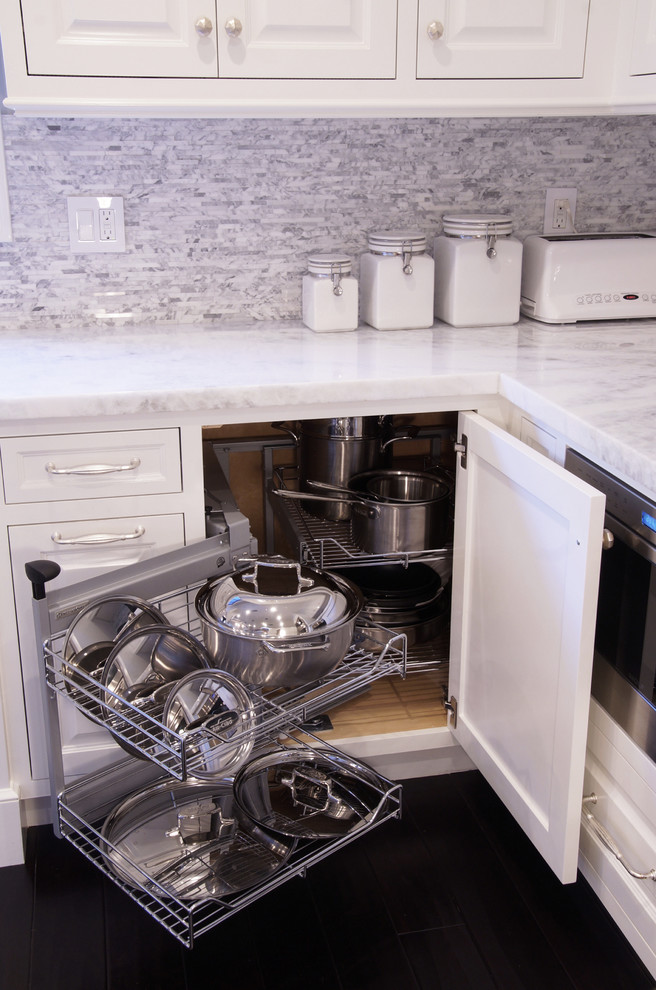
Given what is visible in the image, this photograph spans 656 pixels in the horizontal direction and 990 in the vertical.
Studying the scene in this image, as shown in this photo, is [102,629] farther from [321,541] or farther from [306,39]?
[306,39]

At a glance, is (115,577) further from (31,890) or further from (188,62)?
(188,62)

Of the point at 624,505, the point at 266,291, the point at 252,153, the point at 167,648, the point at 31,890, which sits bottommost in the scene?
the point at 31,890

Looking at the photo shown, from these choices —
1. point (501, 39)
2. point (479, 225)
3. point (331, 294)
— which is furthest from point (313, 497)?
point (501, 39)

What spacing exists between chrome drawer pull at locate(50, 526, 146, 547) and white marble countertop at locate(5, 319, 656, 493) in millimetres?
198

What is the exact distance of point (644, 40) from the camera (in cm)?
185

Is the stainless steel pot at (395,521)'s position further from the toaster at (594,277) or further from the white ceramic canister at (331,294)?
the toaster at (594,277)

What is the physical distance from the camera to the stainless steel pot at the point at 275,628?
1512 millimetres

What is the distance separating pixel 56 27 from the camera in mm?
1697

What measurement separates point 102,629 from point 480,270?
3.74ft

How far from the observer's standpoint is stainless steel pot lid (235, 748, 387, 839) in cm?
170

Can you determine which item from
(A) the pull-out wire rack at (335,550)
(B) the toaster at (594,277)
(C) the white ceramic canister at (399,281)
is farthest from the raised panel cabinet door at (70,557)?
(B) the toaster at (594,277)

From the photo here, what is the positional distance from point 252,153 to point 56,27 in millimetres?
539

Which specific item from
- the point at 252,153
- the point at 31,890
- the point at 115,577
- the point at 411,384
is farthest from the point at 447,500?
the point at 31,890

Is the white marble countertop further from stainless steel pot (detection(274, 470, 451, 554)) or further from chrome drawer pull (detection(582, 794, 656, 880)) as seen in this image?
chrome drawer pull (detection(582, 794, 656, 880))
